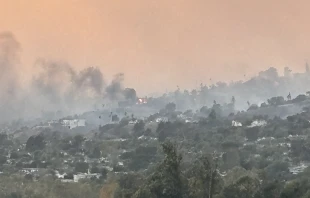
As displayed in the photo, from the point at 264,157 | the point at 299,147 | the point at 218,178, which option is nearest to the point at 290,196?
the point at 218,178

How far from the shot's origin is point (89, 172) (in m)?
172

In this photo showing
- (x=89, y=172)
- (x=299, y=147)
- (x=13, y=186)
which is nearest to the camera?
(x=13, y=186)

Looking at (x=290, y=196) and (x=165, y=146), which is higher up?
(x=165, y=146)

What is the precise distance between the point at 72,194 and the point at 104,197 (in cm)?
1900

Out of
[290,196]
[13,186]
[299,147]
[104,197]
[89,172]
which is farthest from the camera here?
[299,147]

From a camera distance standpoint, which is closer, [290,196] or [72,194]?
[290,196]

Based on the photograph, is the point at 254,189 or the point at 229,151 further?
the point at 229,151

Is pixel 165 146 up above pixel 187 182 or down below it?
above

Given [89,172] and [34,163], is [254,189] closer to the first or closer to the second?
[89,172]

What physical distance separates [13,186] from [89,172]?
4943 centimetres

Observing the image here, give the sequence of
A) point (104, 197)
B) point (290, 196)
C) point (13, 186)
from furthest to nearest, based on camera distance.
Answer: point (13, 186) → point (104, 197) → point (290, 196)

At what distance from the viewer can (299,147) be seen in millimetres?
186375

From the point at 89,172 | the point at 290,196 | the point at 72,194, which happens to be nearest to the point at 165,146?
the point at 290,196

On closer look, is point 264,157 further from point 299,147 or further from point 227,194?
point 227,194
